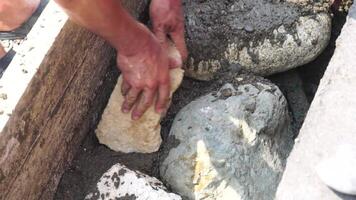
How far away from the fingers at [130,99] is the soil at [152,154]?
0.78ft

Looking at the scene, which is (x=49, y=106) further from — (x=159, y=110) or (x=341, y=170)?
(x=341, y=170)

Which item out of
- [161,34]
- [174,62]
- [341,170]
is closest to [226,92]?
[174,62]

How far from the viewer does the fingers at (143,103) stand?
2.87 metres

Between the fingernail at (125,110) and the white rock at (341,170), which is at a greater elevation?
the white rock at (341,170)

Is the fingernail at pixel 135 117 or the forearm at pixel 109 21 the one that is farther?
the fingernail at pixel 135 117

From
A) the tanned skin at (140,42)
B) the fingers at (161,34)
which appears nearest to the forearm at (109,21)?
the tanned skin at (140,42)

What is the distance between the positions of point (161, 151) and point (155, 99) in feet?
0.92

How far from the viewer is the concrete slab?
91.6 inches

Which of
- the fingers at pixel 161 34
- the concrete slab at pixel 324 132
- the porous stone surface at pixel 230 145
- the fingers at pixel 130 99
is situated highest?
the concrete slab at pixel 324 132

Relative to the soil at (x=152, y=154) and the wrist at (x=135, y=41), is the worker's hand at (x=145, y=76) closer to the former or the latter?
the wrist at (x=135, y=41)

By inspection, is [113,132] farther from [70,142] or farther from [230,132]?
[230,132]

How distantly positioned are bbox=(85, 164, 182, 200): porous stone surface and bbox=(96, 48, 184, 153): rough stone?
7.8 inches

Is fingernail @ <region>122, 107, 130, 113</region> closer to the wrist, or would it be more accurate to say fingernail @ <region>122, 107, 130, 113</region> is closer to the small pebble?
the wrist

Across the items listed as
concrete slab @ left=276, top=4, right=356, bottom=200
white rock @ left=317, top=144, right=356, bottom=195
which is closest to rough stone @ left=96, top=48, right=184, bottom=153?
concrete slab @ left=276, top=4, right=356, bottom=200
